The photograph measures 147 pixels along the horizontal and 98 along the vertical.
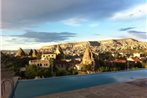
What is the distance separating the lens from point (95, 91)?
4.26 metres

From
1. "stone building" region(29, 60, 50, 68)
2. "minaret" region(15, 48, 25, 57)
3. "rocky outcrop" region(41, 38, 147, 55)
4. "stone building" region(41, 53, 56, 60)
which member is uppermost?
"rocky outcrop" region(41, 38, 147, 55)

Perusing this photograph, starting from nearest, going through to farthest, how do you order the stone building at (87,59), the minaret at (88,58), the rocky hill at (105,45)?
the stone building at (87,59) < the minaret at (88,58) < the rocky hill at (105,45)

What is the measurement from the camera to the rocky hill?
11.2 metres

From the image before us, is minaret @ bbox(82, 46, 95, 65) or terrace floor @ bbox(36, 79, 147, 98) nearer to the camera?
terrace floor @ bbox(36, 79, 147, 98)

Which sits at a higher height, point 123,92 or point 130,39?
point 130,39

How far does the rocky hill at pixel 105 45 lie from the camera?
36.9 ft

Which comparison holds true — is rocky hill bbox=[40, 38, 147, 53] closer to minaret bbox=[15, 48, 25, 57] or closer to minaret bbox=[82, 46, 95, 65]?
minaret bbox=[82, 46, 95, 65]

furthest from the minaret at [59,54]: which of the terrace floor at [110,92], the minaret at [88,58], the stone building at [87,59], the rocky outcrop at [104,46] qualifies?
the terrace floor at [110,92]

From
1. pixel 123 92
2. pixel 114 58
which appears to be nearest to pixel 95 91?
pixel 123 92

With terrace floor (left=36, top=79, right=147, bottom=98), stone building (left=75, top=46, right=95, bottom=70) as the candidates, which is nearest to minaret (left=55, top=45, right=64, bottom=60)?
stone building (left=75, top=46, right=95, bottom=70)

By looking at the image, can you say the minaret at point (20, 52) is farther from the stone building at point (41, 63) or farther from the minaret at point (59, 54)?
the minaret at point (59, 54)

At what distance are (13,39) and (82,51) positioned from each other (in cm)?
418

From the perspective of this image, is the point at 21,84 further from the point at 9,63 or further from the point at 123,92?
the point at 9,63

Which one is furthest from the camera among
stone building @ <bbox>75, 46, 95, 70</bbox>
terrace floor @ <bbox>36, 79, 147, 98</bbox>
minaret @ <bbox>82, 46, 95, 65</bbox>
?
minaret @ <bbox>82, 46, 95, 65</bbox>
